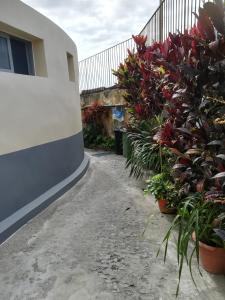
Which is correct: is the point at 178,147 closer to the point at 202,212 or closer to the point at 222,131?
the point at 222,131

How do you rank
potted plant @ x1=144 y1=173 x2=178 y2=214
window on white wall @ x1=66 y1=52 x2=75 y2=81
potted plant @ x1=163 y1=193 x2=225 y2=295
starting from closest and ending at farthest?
potted plant @ x1=163 y1=193 x2=225 y2=295 < potted plant @ x1=144 y1=173 x2=178 y2=214 < window on white wall @ x1=66 y1=52 x2=75 y2=81

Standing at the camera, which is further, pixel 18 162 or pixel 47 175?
pixel 47 175

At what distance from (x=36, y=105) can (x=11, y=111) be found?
2.13 feet

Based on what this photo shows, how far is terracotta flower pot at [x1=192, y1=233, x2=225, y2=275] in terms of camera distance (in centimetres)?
236

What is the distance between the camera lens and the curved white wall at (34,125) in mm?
3533

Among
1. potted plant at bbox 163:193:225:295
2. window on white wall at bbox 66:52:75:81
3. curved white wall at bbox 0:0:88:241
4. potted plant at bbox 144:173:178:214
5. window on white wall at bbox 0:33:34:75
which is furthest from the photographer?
window on white wall at bbox 66:52:75:81

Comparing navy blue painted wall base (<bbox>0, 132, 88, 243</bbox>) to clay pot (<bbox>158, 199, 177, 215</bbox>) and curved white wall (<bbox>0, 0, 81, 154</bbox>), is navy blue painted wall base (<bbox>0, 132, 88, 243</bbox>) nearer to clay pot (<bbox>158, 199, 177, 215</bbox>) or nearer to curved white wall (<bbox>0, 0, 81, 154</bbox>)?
curved white wall (<bbox>0, 0, 81, 154</bbox>)

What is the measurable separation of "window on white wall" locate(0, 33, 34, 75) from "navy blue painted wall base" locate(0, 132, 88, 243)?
132 centimetres

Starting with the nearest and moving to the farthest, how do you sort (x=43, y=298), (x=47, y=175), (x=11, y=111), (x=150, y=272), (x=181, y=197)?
(x=43, y=298), (x=150, y=272), (x=181, y=197), (x=11, y=111), (x=47, y=175)

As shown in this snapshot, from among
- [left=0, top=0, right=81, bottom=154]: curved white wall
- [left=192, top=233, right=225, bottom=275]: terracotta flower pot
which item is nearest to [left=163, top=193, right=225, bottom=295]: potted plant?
[left=192, top=233, right=225, bottom=275]: terracotta flower pot

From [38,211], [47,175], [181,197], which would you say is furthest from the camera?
[47,175]

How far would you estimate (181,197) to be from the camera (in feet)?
10.6

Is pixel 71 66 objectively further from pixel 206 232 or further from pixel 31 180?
pixel 206 232

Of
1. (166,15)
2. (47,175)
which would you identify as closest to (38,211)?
(47,175)
